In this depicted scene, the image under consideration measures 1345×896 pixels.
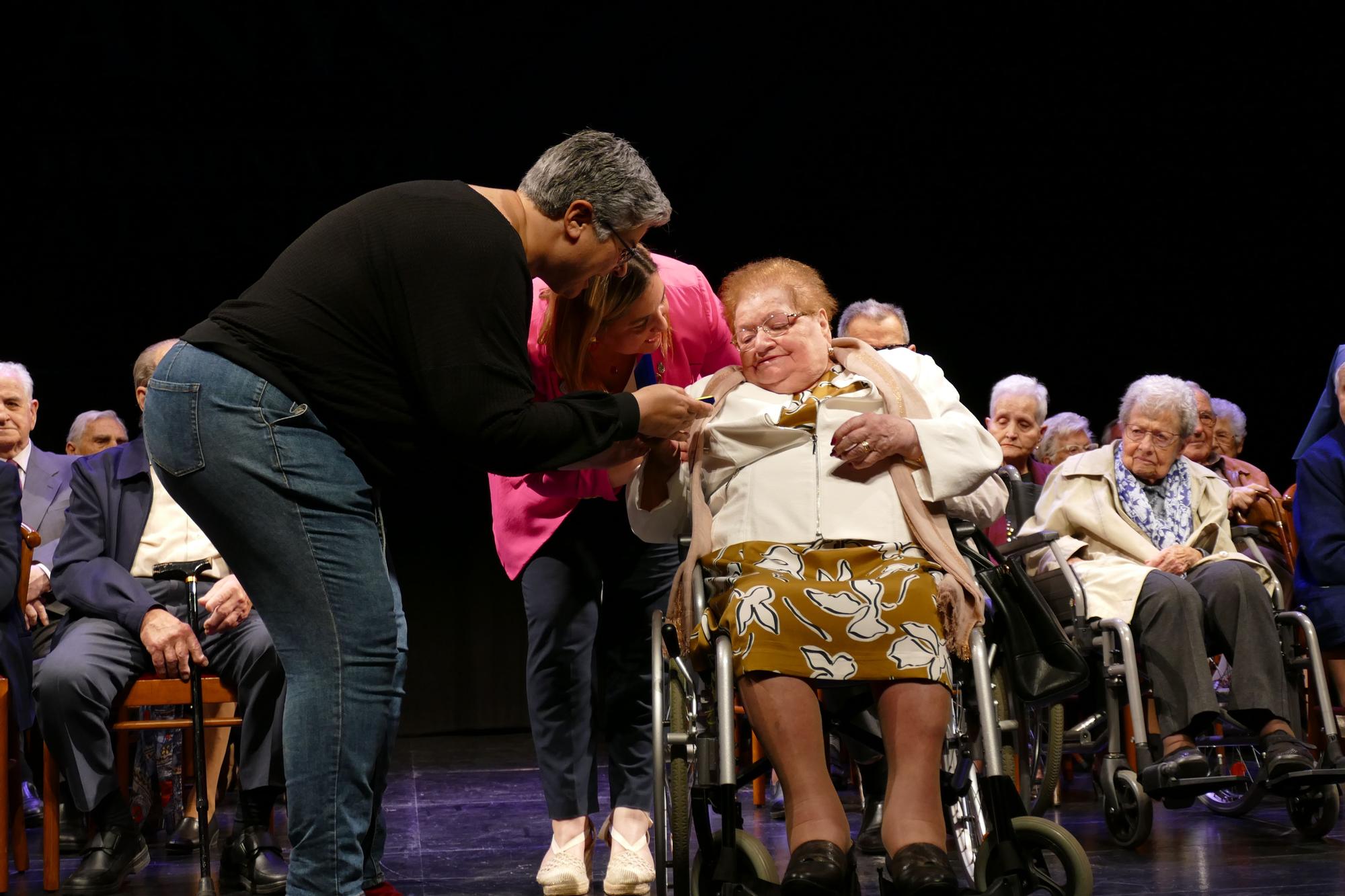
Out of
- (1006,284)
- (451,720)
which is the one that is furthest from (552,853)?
(1006,284)

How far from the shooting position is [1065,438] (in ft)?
16.6

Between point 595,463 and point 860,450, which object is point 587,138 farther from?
point 860,450

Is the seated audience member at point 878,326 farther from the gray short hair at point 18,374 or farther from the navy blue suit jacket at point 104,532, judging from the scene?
the gray short hair at point 18,374

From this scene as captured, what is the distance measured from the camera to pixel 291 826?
1.66 meters

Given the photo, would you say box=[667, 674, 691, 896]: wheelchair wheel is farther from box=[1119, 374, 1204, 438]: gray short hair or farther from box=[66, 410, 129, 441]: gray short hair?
box=[66, 410, 129, 441]: gray short hair

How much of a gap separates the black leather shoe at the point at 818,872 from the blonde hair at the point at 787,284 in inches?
40.8

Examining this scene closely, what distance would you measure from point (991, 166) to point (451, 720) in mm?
3259

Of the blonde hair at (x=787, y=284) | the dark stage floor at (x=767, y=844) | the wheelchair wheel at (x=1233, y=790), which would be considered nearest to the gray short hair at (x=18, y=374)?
the dark stage floor at (x=767, y=844)

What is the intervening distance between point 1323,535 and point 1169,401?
1.86ft

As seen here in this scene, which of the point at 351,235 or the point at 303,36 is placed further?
the point at 303,36

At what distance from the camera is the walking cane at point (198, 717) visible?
9.14 ft

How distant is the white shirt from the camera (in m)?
3.30

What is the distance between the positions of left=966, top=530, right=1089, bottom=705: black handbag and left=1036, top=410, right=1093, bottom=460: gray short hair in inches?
97.4

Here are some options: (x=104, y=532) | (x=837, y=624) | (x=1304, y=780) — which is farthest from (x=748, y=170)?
(x=837, y=624)
